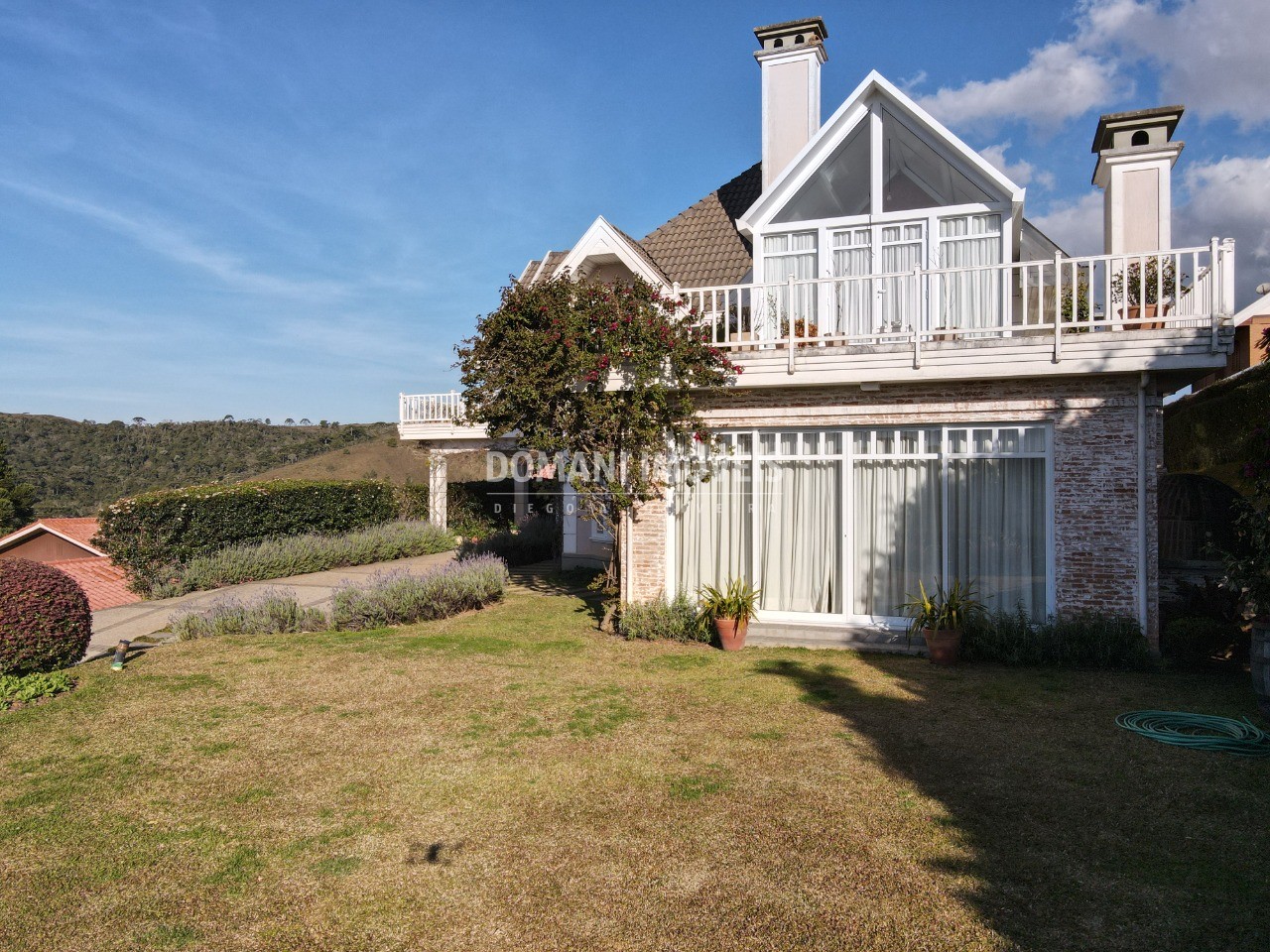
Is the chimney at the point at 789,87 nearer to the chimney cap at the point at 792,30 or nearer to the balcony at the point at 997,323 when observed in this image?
the chimney cap at the point at 792,30

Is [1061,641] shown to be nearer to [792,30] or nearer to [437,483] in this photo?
[792,30]

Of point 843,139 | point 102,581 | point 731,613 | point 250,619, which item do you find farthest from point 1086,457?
point 102,581

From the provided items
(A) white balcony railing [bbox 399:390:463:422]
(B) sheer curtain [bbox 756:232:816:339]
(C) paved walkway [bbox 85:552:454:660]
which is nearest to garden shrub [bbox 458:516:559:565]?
(C) paved walkway [bbox 85:552:454:660]

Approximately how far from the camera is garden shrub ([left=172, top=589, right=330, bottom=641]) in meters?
11.1

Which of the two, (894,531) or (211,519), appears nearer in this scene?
(894,531)

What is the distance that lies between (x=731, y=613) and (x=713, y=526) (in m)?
1.37

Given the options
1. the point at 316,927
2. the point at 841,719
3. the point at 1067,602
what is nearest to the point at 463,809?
the point at 316,927

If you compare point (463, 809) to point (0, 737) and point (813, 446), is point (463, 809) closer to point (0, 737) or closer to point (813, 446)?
point (0, 737)

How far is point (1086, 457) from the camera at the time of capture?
30.2ft

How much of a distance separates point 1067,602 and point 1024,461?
1701 mm

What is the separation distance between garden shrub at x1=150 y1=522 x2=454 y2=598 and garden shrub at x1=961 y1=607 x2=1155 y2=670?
13235 mm

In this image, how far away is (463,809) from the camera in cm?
540

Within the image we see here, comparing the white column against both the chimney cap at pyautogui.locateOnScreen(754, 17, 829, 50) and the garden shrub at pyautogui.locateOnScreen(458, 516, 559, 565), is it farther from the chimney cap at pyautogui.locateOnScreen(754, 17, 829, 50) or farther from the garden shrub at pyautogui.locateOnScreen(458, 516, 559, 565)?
the chimney cap at pyautogui.locateOnScreen(754, 17, 829, 50)

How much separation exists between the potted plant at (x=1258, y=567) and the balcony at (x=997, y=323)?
1690 millimetres
